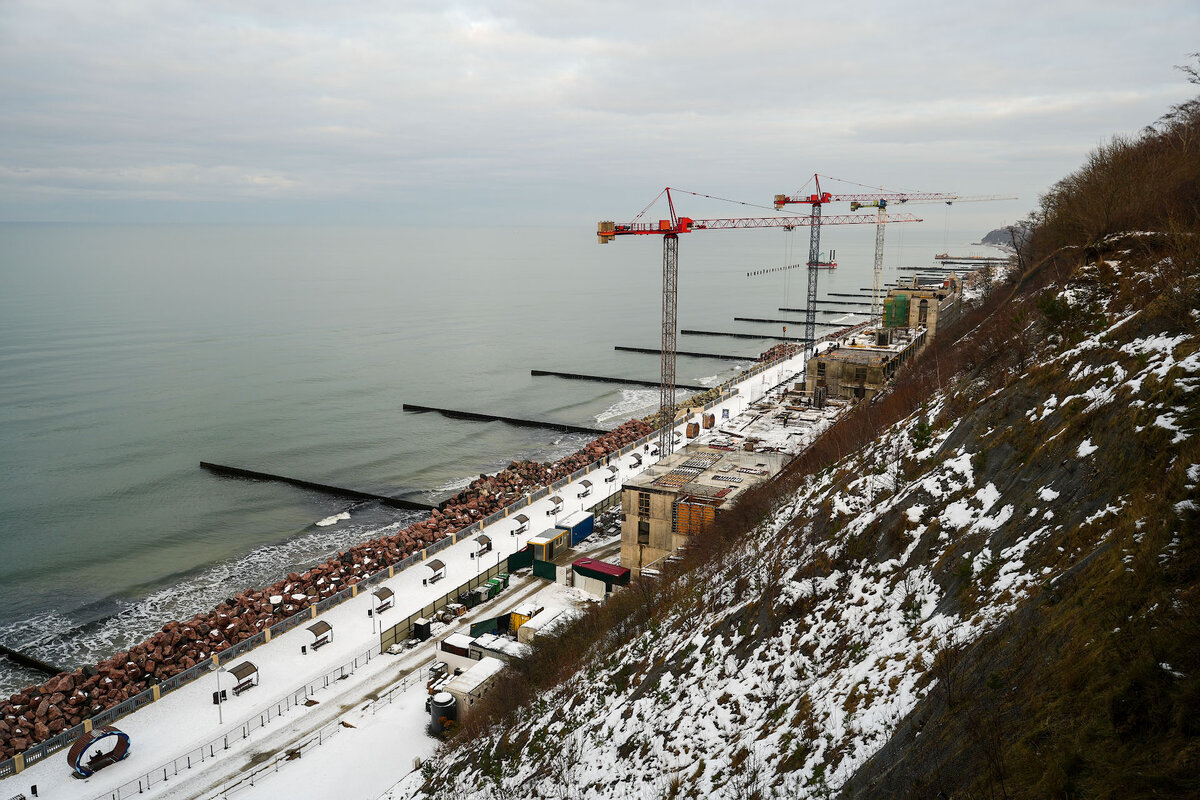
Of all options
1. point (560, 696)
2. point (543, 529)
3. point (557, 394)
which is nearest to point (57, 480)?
point (543, 529)

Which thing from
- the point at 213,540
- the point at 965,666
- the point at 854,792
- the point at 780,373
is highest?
the point at 965,666

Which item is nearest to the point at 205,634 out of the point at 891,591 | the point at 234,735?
the point at 234,735

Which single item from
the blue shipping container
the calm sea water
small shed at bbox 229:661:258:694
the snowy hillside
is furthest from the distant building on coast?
small shed at bbox 229:661:258:694

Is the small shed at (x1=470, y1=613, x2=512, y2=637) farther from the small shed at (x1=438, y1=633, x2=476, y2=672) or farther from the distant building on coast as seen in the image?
the distant building on coast

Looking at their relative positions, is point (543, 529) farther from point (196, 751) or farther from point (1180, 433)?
point (1180, 433)

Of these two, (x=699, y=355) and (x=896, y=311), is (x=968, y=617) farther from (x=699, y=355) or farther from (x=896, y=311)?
(x=699, y=355)
